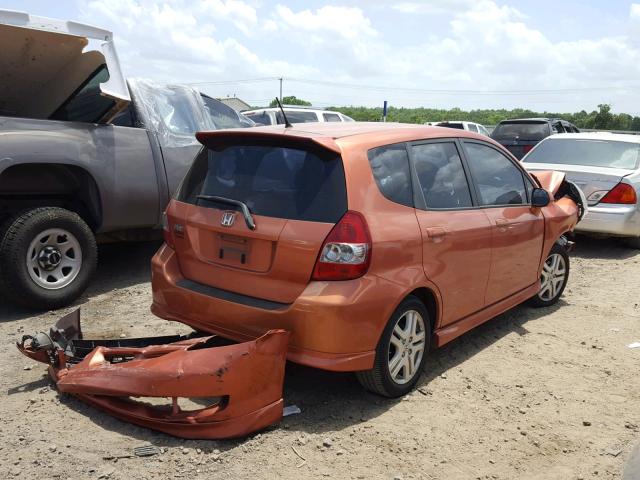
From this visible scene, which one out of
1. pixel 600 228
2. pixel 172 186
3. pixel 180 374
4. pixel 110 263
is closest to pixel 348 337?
pixel 180 374

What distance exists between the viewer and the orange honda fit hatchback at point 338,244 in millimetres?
3387

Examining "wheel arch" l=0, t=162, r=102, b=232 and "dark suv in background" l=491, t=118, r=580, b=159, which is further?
"dark suv in background" l=491, t=118, r=580, b=159

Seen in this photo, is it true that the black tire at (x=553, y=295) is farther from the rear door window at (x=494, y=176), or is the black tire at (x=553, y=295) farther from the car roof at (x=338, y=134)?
→ the car roof at (x=338, y=134)

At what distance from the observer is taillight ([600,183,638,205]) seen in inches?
313

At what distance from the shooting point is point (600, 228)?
26.3 ft

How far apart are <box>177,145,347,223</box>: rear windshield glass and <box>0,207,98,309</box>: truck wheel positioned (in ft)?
5.95

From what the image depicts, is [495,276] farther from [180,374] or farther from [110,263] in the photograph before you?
[110,263]

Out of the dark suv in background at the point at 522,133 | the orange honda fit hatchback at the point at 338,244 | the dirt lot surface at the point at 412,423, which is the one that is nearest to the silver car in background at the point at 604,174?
the dirt lot surface at the point at 412,423

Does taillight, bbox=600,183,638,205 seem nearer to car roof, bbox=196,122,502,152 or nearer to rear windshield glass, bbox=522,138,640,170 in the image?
rear windshield glass, bbox=522,138,640,170

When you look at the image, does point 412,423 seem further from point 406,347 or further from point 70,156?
point 70,156

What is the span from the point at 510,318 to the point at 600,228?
3242 mm

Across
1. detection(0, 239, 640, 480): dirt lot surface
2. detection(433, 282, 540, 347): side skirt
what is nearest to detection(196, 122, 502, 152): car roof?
detection(433, 282, 540, 347): side skirt

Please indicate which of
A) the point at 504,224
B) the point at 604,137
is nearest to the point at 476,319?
the point at 504,224

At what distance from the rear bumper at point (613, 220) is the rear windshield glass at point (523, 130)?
8757 mm
